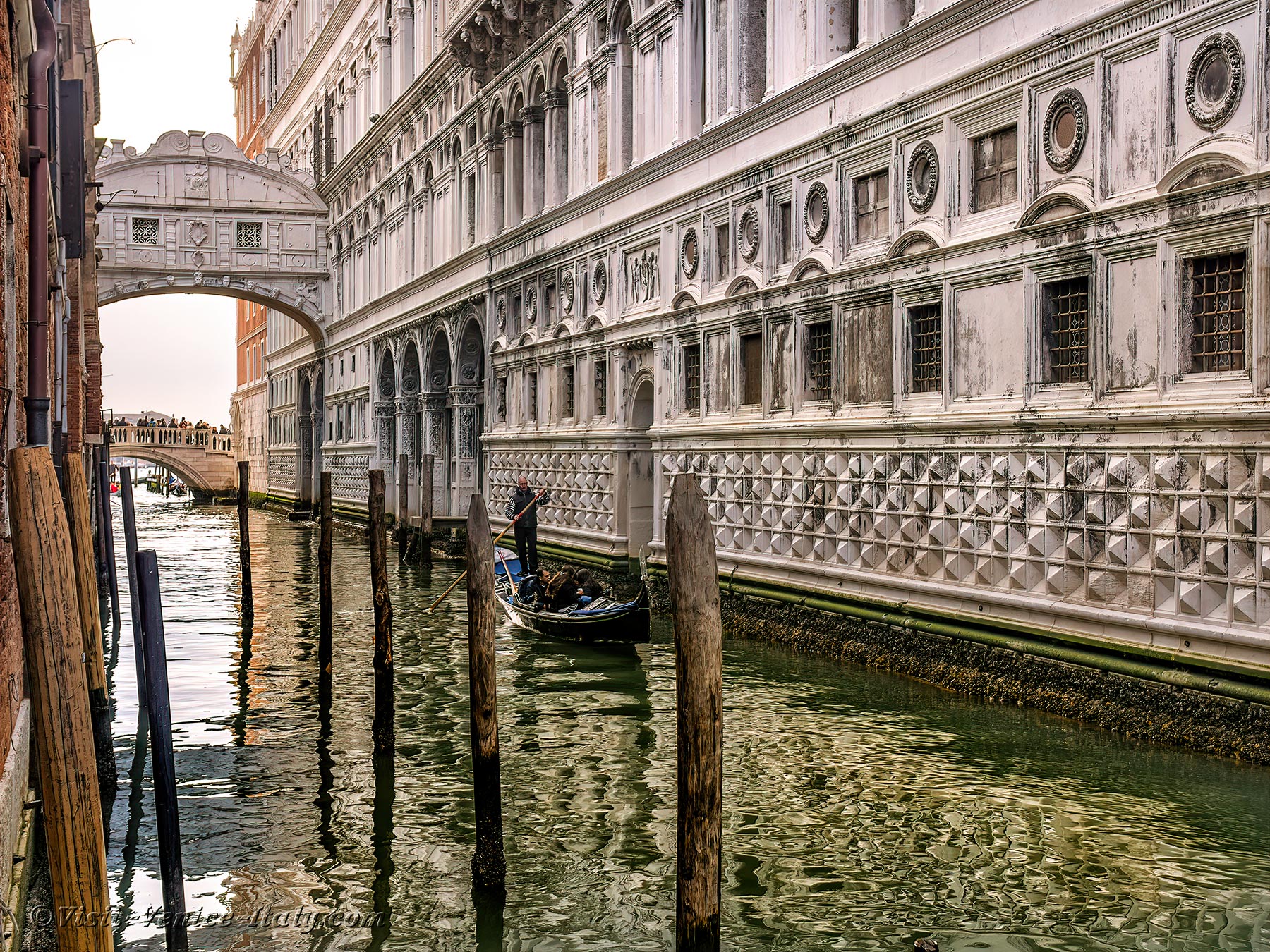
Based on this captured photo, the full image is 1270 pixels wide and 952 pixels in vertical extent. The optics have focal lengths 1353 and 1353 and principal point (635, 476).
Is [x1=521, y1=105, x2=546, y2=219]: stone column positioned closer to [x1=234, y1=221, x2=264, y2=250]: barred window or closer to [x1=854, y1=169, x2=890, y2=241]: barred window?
[x1=854, y1=169, x2=890, y2=241]: barred window

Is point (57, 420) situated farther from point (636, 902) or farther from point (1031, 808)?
point (1031, 808)

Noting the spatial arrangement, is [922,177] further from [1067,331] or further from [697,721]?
[697,721]

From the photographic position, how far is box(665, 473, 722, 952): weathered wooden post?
4.31 meters

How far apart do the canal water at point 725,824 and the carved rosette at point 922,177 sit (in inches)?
139

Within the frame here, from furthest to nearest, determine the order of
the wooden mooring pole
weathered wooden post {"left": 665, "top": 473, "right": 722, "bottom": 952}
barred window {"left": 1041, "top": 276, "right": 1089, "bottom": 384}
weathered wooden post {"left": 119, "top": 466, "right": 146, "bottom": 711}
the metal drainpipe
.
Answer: the wooden mooring pole, weathered wooden post {"left": 119, "top": 466, "right": 146, "bottom": 711}, barred window {"left": 1041, "top": 276, "right": 1089, "bottom": 384}, the metal drainpipe, weathered wooden post {"left": 665, "top": 473, "right": 722, "bottom": 952}

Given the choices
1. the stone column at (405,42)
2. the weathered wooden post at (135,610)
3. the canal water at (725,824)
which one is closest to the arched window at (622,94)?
the weathered wooden post at (135,610)

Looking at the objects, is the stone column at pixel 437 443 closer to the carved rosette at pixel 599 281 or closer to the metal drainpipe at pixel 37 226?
the carved rosette at pixel 599 281

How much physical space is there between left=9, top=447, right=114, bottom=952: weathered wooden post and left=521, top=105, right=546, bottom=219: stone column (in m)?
Result: 16.3

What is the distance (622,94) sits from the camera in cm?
1602

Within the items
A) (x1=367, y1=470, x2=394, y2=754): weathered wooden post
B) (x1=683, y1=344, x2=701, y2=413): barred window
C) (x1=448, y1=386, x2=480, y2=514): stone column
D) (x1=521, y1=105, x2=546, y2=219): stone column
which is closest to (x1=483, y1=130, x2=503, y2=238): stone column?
(x1=521, y1=105, x2=546, y2=219): stone column

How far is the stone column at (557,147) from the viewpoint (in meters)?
18.6

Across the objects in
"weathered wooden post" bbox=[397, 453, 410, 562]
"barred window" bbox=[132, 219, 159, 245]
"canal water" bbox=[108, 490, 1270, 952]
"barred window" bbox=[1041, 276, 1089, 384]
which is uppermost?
"barred window" bbox=[132, 219, 159, 245]

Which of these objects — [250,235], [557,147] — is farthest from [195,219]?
[557,147]

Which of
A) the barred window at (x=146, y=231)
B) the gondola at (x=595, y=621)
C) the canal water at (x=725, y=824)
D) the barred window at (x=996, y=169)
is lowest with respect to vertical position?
the canal water at (x=725, y=824)
